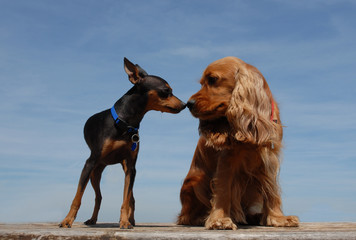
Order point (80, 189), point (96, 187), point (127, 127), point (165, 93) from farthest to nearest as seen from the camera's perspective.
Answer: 1. point (96, 187)
2. point (165, 93)
3. point (127, 127)
4. point (80, 189)

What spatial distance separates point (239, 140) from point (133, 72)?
1.60m

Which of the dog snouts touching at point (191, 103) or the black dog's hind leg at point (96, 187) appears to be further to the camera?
the black dog's hind leg at point (96, 187)

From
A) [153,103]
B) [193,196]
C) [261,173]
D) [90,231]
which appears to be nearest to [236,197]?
[261,173]

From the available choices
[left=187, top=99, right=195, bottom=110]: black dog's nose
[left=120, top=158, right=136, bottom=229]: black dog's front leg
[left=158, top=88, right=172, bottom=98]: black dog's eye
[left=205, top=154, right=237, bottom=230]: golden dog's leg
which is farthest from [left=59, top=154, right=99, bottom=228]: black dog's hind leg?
[left=205, top=154, right=237, bottom=230]: golden dog's leg

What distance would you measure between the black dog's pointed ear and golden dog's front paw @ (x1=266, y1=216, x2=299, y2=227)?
2300mm

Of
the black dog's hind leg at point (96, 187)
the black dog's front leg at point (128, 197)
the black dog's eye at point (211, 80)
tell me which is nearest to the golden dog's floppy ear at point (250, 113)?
the black dog's eye at point (211, 80)

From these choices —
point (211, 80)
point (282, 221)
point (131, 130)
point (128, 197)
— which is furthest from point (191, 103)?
point (282, 221)

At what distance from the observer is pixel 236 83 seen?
4914 millimetres

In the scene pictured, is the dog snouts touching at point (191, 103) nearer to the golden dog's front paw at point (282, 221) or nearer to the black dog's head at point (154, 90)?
the black dog's head at point (154, 90)

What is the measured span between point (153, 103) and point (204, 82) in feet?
2.29

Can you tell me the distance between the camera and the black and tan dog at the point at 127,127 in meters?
5.04

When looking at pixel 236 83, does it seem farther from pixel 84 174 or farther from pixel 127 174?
pixel 84 174

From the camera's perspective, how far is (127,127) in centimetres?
515

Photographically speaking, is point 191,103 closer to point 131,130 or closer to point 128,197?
point 131,130
